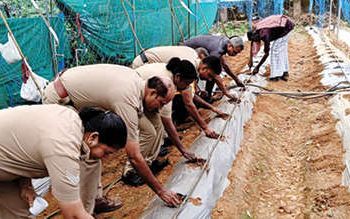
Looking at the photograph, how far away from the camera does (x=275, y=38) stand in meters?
8.31

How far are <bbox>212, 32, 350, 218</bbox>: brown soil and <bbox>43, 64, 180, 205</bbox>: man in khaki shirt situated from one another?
0.94m

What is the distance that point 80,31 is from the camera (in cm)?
697

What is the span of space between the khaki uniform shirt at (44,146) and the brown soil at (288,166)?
5.77 feet

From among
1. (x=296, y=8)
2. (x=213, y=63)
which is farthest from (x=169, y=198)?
(x=296, y=8)

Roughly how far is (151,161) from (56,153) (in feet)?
7.30

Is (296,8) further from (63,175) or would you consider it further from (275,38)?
(63,175)

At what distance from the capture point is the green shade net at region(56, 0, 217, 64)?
23.4 feet

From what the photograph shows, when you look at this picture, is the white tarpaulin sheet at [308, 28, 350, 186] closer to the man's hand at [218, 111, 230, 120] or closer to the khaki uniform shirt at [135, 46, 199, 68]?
the man's hand at [218, 111, 230, 120]

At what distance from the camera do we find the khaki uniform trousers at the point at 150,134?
382 centimetres

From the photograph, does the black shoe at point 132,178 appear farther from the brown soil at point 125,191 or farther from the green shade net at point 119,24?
the green shade net at point 119,24

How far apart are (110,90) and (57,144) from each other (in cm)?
109

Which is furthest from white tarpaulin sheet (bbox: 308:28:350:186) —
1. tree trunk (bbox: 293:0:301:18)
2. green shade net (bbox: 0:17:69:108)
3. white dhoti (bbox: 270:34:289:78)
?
tree trunk (bbox: 293:0:301:18)

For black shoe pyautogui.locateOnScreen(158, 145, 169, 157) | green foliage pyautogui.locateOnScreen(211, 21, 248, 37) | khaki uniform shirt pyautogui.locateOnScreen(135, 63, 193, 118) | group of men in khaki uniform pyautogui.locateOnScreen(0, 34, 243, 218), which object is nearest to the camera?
group of men in khaki uniform pyautogui.locateOnScreen(0, 34, 243, 218)

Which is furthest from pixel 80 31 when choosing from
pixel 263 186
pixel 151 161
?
pixel 263 186
